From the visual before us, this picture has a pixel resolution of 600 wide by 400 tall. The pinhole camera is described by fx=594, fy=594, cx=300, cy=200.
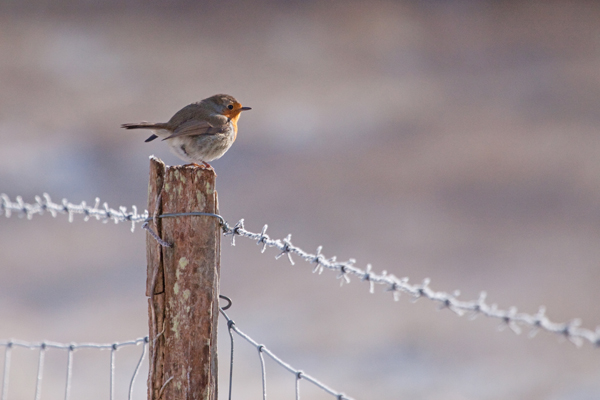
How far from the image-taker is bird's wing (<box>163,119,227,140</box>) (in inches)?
147

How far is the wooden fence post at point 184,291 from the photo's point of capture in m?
1.89

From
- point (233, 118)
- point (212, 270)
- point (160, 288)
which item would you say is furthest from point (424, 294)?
point (233, 118)

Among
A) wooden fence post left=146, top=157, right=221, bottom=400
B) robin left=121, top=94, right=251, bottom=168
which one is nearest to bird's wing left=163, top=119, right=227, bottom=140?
robin left=121, top=94, right=251, bottom=168

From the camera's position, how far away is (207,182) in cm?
197

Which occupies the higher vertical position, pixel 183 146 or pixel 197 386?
pixel 183 146

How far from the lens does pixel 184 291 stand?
6.26 ft

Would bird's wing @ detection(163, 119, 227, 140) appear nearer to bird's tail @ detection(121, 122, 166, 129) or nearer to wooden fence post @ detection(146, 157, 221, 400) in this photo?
bird's tail @ detection(121, 122, 166, 129)

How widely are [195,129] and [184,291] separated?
2.01 metres

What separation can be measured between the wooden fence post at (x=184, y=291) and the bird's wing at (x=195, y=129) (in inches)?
70.7

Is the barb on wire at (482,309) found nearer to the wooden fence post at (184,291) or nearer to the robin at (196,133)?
the wooden fence post at (184,291)

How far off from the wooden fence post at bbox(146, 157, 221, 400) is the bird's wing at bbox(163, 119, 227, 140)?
70.7 inches

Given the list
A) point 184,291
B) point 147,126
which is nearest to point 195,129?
point 147,126

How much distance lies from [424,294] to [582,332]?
44 cm

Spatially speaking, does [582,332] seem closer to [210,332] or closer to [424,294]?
[424,294]
